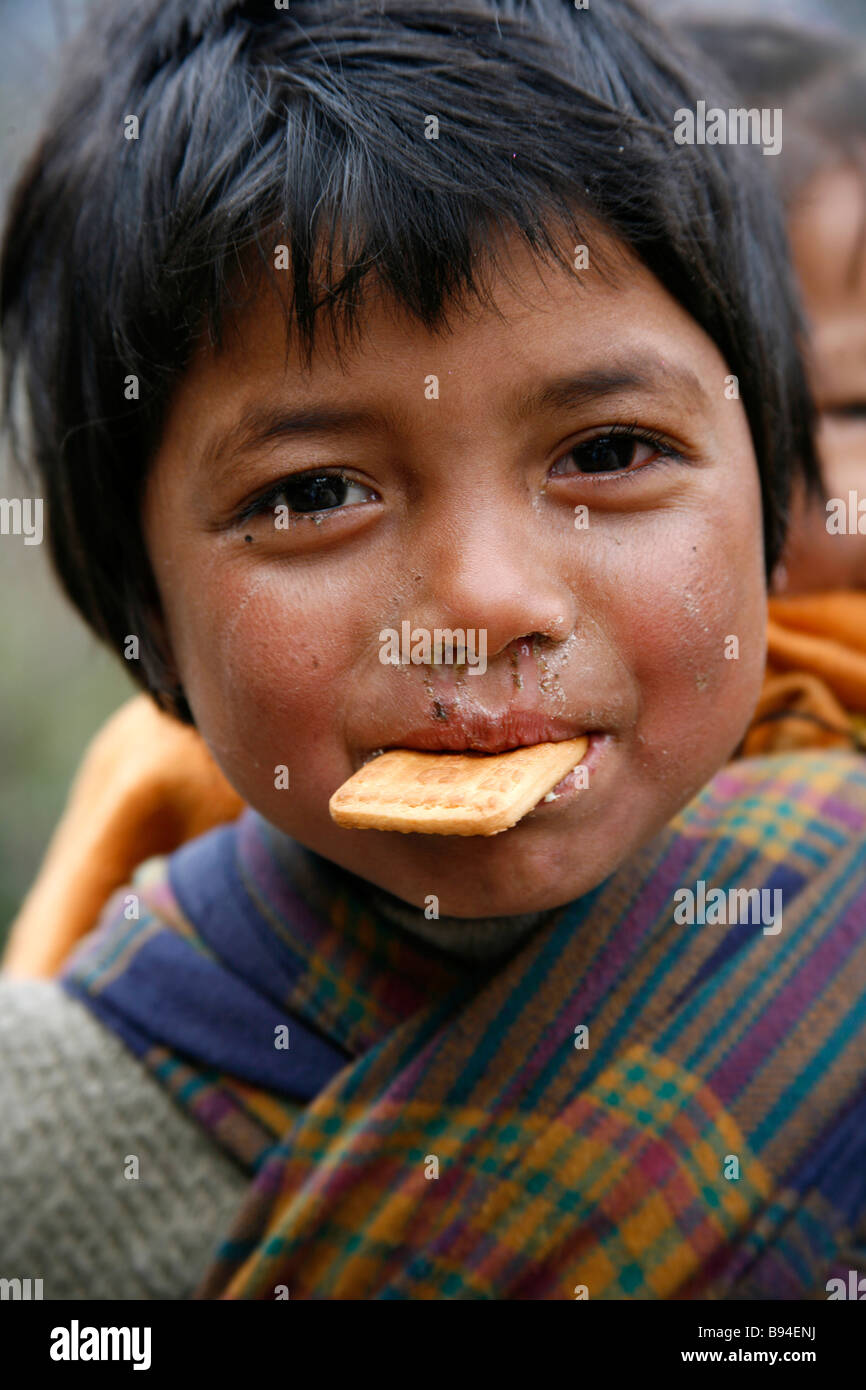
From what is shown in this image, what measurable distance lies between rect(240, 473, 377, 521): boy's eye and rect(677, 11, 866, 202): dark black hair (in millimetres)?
1108

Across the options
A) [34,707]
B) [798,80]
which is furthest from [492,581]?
[34,707]

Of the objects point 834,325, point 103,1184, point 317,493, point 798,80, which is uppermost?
point 798,80

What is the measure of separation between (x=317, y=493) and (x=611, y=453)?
27 centimetres

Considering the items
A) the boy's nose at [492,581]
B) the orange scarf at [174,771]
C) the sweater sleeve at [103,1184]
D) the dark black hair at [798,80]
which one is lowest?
the sweater sleeve at [103,1184]

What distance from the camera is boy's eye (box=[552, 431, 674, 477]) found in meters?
1.01

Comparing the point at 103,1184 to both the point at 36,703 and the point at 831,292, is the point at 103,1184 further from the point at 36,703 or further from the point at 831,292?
the point at 36,703

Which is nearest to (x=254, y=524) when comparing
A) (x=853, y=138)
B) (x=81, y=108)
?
(x=81, y=108)

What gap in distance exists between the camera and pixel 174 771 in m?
1.78

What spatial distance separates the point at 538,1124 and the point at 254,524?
67cm

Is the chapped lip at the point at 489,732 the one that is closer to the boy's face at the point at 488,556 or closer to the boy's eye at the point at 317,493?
the boy's face at the point at 488,556

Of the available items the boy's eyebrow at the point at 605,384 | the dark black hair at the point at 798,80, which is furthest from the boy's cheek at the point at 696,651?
A: the dark black hair at the point at 798,80

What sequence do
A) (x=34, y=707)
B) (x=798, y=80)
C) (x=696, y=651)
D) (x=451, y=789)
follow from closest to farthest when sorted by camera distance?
1. (x=451, y=789)
2. (x=696, y=651)
3. (x=798, y=80)
4. (x=34, y=707)

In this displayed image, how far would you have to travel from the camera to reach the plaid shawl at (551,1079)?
3.72 ft

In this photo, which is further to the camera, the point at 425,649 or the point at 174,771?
the point at 174,771
